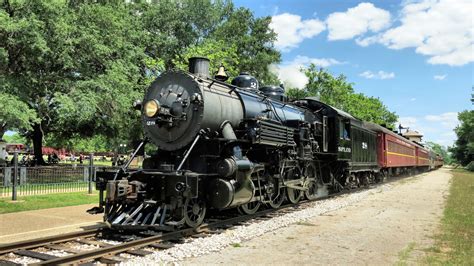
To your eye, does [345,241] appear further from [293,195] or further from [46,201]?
[46,201]

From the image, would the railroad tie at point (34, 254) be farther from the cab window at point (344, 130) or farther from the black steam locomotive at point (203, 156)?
the cab window at point (344, 130)

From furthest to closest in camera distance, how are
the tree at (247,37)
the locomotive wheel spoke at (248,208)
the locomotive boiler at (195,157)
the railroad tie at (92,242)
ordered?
the tree at (247,37) < the locomotive wheel spoke at (248,208) < the locomotive boiler at (195,157) < the railroad tie at (92,242)

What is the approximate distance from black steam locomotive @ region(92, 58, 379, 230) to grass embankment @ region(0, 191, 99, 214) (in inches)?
200

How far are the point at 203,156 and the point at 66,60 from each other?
14.2m

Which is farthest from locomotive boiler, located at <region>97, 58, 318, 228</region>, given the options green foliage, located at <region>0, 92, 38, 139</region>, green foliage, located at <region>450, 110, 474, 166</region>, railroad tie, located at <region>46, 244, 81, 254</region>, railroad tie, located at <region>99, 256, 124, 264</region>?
green foliage, located at <region>450, 110, 474, 166</region>

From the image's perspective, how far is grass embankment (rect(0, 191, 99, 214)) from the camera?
12742 millimetres

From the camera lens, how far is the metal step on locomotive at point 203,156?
27.9 ft

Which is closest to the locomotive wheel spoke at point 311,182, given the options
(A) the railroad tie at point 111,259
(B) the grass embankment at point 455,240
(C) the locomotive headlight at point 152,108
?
(B) the grass embankment at point 455,240

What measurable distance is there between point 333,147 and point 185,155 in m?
8.74

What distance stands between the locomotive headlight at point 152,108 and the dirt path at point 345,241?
361cm

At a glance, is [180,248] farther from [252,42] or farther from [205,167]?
[252,42]

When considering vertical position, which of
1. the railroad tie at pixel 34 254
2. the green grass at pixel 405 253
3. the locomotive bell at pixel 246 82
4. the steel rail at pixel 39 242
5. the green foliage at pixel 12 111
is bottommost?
the green grass at pixel 405 253

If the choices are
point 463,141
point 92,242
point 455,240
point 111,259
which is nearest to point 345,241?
point 455,240

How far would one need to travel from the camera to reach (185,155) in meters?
9.09
